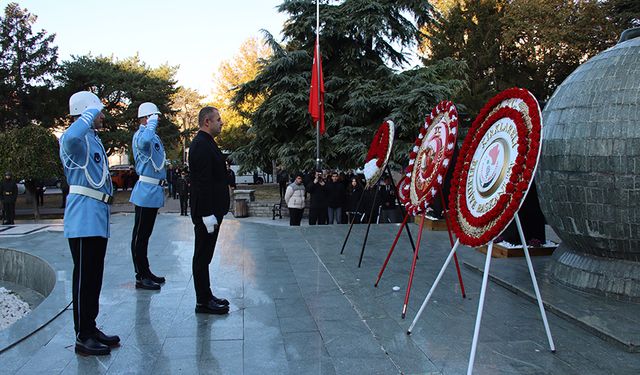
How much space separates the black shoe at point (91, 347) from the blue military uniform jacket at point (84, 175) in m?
0.84

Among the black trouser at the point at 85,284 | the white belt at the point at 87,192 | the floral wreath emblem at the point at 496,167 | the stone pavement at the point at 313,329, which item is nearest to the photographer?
the floral wreath emblem at the point at 496,167

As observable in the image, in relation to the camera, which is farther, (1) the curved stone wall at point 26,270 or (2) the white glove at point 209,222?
(1) the curved stone wall at point 26,270

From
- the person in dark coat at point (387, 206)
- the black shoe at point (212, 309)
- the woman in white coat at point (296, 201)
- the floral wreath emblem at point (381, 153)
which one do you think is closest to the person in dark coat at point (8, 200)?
the woman in white coat at point (296, 201)

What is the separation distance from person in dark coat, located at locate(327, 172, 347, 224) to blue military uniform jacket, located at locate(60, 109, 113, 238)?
8837 millimetres

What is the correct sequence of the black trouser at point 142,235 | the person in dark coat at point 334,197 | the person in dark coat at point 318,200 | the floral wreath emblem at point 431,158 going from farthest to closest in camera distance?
1. the person in dark coat at point 334,197
2. the person in dark coat at point 318,200
3. the black trouser at point 142,235
4. the floral wreath emblem at point 431,158

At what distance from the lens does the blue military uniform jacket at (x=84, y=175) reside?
406 cm

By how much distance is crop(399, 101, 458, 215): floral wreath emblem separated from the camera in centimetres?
496

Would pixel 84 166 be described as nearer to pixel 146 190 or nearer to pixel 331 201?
pixel 146 190

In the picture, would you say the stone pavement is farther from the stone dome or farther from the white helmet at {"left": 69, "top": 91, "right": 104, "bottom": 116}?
the white helmet at {"left": 69, "top": 91, "right": 104, "bottom": 116}

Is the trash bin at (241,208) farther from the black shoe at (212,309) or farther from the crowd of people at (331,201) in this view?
the black shoe at (212,309)

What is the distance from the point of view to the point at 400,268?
6.98 m

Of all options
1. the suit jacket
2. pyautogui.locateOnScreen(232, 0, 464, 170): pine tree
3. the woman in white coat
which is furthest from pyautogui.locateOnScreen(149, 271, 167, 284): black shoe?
pyautogui.locateOnScreen(232, 0, 464, 170): pine tree

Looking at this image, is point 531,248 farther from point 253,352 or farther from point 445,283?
point 253,352

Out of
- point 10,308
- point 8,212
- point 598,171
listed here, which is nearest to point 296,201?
point 10,308
